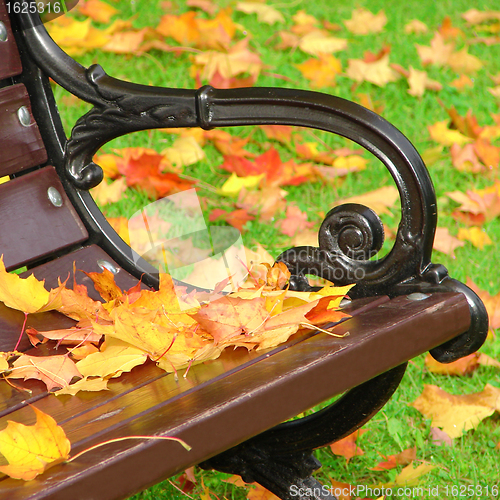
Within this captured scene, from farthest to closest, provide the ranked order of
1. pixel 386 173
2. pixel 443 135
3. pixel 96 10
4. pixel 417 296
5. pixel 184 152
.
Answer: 1. pixel 96 10
2. pixel 443 135
3. pixel 386 173
4. pixel 184 152
5. pixel 417 296

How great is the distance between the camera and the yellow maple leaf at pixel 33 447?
699 mm

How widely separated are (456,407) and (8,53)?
1248 millimetres

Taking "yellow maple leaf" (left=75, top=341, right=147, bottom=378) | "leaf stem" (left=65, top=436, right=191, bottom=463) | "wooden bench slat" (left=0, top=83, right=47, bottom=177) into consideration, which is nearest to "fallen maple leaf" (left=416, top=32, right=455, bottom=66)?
"wooden bench slat" (left=0, top=83, right=47, bottom=177)

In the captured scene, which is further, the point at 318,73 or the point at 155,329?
the point at 318,73

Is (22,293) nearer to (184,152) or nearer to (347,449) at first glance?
(347,449)

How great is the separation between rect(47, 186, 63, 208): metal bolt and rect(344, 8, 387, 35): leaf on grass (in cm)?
265

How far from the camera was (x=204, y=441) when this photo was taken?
76cm

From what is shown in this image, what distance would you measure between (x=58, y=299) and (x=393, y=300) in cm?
57

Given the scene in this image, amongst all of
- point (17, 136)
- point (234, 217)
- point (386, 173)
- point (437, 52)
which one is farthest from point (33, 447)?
point (437, 52)

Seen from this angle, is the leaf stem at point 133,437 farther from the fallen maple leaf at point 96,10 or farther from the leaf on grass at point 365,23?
the leaf on grass at point 365,23

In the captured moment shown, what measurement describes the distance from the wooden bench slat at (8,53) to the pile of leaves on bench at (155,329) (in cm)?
42

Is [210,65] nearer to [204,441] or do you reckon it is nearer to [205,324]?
[205,324]

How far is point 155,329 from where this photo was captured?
0.96 m

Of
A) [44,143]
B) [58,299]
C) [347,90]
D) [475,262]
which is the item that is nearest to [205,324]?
[58,299]
